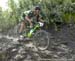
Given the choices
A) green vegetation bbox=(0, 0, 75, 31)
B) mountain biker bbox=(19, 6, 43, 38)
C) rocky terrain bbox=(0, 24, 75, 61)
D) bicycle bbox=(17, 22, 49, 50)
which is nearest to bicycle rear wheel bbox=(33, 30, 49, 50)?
bicycle bbox=(17, 22, 49, 50)

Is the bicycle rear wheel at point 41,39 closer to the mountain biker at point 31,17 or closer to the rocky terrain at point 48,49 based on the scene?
the rocky terrain at point 48,49

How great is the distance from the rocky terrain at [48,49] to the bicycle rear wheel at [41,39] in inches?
5.1

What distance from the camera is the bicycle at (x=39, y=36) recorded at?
30.7ft

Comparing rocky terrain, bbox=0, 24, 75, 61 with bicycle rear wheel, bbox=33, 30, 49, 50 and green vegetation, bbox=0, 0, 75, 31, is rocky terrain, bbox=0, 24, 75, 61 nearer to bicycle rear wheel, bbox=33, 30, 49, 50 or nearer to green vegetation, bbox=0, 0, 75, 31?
bicycle rear wheel, bbox=33, 30, 49, 50

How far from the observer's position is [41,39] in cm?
945

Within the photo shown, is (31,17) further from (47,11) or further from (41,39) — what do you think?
(47,11)

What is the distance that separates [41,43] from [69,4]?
93.6 inches

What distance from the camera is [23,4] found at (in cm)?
1157

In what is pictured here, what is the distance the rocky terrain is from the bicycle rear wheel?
0.43 ft

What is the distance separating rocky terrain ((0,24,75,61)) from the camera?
9133mm

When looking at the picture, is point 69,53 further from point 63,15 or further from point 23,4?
point 23,4

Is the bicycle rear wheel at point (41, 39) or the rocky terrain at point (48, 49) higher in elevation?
the bicycle rear wheel at point (41, 39)

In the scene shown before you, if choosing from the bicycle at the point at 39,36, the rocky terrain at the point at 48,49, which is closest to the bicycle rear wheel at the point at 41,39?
the bicycle at the point at 39,36

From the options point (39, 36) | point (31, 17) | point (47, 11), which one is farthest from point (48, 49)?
point (47, 11)
